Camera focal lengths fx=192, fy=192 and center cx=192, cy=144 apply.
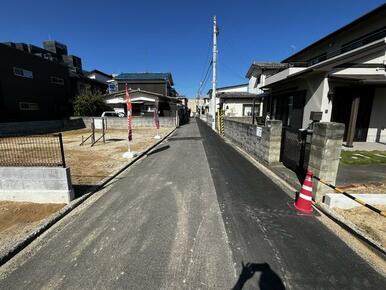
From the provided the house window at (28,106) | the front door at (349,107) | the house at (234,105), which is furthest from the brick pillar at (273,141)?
the house window at (28,106)

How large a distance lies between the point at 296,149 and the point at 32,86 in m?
24.5

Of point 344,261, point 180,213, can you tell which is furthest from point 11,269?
point 344,261

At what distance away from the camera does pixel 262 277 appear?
239 centimetres

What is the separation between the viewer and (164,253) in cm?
277

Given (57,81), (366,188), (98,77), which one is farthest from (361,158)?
(98,77)

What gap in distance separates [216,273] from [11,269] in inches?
106

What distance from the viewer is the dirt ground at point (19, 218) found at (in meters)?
3.10

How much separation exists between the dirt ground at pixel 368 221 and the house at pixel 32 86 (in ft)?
76.3

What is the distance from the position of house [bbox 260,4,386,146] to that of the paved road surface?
6.07 meters

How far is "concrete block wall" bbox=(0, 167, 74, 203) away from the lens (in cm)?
414

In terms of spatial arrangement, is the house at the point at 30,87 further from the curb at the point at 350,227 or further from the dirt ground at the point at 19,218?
the curb at the point at 350,227

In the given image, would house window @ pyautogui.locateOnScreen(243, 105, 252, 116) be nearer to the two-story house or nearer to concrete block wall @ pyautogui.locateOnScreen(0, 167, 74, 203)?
the two-story house

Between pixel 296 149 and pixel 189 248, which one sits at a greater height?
pixel 296 149

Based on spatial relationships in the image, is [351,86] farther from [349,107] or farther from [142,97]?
[142,97]
